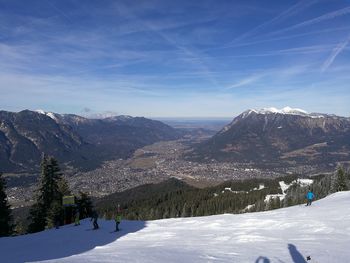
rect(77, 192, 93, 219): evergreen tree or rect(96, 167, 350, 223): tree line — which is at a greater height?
rect(77, 192, 93, 219): evergreen tree

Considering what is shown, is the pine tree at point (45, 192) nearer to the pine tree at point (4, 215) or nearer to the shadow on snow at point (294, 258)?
the pine tree at point (4, 215)

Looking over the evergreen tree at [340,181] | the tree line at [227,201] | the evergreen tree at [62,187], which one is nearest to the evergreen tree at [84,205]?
the evergreen tree at [62,187]

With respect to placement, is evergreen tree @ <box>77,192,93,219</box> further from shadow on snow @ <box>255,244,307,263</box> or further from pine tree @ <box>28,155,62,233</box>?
shadow on snow @ <box>255,244,307,263</box>

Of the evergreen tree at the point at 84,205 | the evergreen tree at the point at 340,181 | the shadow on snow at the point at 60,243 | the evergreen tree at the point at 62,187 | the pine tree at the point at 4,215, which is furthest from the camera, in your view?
the evergreen tree at the point at 340,181

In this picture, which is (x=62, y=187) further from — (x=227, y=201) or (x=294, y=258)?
(x=227, y=201)

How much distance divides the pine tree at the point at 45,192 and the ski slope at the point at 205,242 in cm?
1559

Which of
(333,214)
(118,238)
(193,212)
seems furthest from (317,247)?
(193,212)

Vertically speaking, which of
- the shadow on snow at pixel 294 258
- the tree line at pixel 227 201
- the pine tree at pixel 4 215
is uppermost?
the shadow on snow at pixel 294 258

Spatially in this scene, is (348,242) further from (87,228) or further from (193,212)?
(193,212)

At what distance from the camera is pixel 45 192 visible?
51281mm

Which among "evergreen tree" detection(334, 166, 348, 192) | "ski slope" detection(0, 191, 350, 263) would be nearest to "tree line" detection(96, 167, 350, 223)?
"evergreen tree" detection(334, 166, 348, 192)

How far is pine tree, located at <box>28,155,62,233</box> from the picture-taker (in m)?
50.7

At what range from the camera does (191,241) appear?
24.2 metres

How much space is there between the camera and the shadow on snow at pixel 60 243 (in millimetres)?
22875
